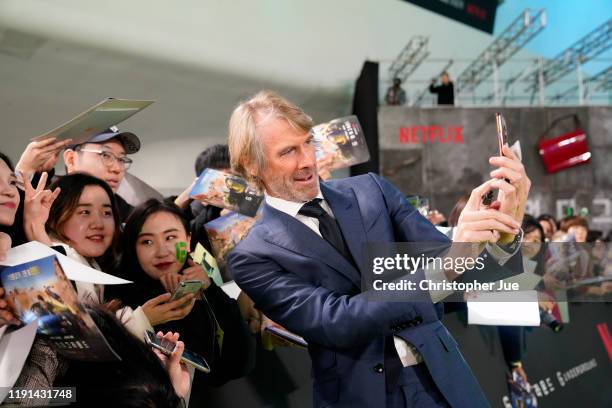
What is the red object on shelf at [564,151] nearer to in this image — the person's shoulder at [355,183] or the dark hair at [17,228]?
the person's shoulder at [355,183]

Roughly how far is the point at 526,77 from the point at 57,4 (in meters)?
7.06

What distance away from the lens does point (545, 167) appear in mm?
9633

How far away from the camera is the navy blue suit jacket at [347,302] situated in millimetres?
1458

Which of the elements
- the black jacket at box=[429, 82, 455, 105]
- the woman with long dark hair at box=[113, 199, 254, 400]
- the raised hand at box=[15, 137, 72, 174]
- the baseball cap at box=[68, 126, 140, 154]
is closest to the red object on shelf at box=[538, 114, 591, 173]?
the black jacket at box=[429, 82, 455, 105]

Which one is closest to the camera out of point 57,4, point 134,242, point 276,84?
point 134,242

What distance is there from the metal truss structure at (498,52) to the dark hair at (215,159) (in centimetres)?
726

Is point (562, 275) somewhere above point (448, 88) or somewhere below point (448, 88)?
below

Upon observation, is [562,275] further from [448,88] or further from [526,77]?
[526,77]

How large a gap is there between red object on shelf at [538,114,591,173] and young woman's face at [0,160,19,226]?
908 cm

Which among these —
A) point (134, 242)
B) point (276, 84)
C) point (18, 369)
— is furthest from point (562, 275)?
point (276, 84)

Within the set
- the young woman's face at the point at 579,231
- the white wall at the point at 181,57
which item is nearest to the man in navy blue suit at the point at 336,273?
the white wall at the point at 181,57

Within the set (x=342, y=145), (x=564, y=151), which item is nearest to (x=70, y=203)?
(x=342, y=145)

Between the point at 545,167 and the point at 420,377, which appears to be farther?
the point at 545,167

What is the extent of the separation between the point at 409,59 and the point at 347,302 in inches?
316
